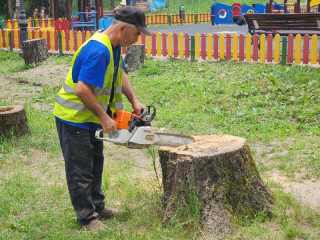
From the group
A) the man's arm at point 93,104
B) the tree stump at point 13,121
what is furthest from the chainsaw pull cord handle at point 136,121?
the tree stump at point 13,121

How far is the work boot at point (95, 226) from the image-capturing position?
3.88 m

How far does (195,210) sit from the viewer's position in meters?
3.74

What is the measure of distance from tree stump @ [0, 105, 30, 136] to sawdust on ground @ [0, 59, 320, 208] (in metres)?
1.40

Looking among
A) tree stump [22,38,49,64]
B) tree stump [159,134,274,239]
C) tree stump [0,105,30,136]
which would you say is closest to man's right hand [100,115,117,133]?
tree stump [159,134,274,239]

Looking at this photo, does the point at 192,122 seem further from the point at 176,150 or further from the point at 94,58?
the point at 94,58

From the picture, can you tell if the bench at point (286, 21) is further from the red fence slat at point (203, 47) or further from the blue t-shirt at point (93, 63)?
the blue t-shirt at point (93, 63)

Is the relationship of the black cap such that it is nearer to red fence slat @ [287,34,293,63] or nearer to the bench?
red fence slat @ [287,34,293,63]

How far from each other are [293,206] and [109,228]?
175 cm

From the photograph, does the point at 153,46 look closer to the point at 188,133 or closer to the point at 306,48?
the point at 306,48

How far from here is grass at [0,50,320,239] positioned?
3.89 m

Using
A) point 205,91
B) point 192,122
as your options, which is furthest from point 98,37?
point 205,91

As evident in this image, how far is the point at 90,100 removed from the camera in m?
3.48

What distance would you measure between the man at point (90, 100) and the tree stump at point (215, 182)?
59 centimetres

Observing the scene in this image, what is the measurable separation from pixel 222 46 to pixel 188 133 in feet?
17.9
